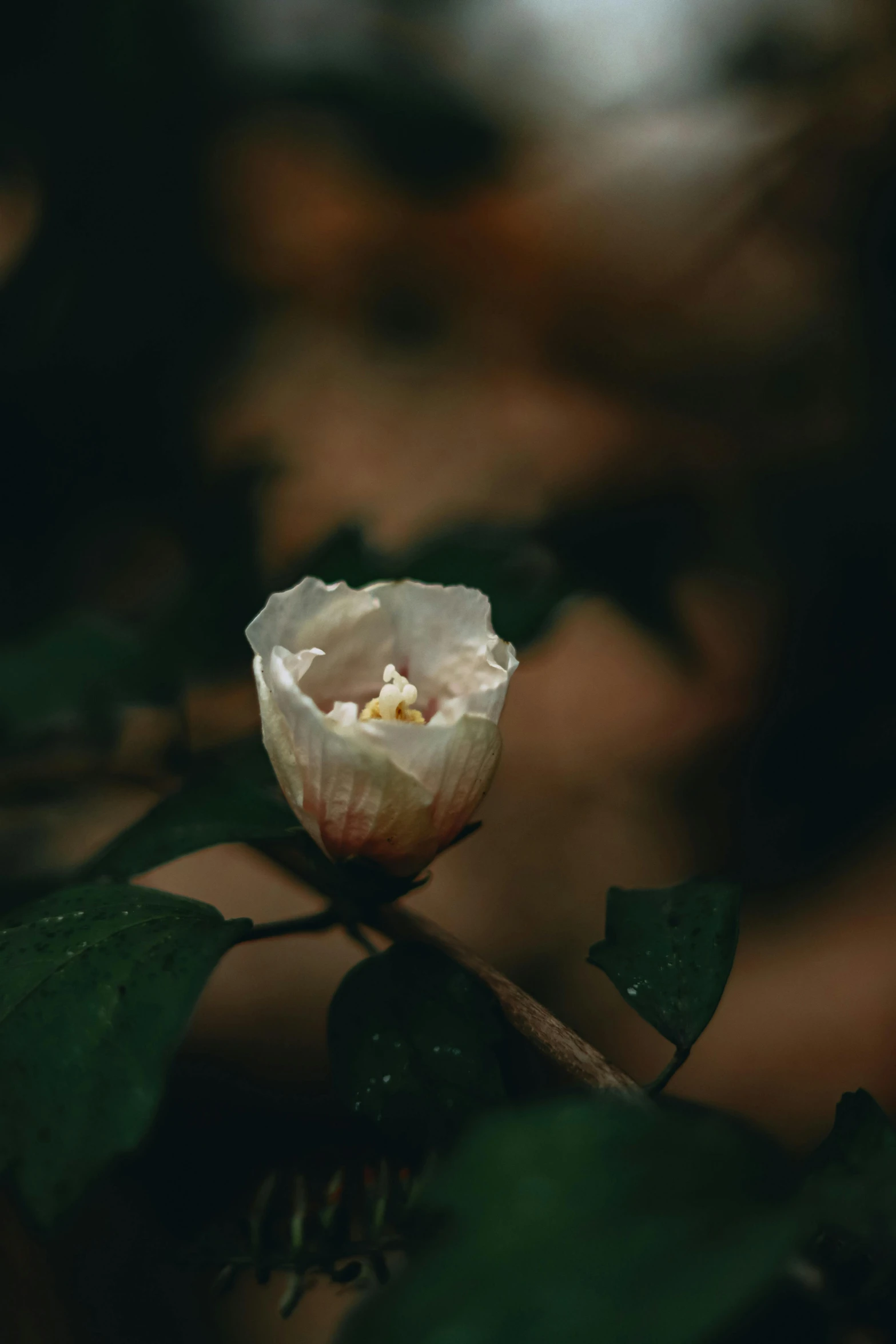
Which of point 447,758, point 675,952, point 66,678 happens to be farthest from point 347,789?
point 66,678

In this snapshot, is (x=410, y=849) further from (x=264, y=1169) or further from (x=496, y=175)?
(x=496, y=175)

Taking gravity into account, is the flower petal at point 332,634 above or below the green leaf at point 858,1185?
above

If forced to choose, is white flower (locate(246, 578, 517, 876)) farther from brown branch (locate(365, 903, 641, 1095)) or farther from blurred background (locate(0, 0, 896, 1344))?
blurred background (locate(0, 0, 896, 1344))

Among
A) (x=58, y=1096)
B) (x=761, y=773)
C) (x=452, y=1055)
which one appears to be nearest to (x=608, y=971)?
(x=452, y=1055)

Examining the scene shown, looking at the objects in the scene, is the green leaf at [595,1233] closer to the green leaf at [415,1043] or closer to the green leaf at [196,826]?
the green leaf at [415,1043]

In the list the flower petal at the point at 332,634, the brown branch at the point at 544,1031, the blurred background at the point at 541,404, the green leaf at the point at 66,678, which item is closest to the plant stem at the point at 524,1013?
the brown branch at the point at 544,1031

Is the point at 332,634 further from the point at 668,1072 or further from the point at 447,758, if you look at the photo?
the point at 668,1072
